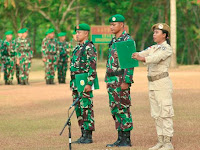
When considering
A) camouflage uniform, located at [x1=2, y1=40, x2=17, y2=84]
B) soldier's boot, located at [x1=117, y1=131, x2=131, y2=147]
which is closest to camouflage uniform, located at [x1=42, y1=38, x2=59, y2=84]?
camouflage uniform, located at [x1=2, y1=40, x2=17, y2=84]

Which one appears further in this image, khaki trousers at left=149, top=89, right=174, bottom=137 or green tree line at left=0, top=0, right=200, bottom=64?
green tree line at left=0, top=0, right=200, bottom=64

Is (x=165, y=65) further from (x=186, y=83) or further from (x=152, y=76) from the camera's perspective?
(x=186, y=83)

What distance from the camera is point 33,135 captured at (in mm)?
11172

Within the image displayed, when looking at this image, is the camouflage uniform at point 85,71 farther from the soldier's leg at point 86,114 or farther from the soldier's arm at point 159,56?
the soldier's arm at point 159,56

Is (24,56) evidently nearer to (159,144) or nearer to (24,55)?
(24,55)

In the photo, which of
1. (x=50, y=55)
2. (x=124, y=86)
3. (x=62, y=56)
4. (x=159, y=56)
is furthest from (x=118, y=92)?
(x=62, y=56)

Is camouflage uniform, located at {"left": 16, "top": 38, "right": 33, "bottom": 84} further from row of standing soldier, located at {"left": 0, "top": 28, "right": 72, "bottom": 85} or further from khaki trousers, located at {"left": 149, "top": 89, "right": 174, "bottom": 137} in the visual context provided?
khaki trousers, located at {"left": 149, "top": 89, "right": 174, "bottom": 137}

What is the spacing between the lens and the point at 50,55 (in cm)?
2567

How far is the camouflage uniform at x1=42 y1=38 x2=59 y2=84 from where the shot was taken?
83.0 ft

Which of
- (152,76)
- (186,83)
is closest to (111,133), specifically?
(152,76)

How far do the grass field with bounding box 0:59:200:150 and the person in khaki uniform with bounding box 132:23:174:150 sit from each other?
1.33ft

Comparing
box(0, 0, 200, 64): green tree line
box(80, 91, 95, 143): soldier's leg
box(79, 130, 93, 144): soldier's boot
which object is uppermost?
box(0, 0, 200, 64): green tree line

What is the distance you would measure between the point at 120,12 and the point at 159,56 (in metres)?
36.2

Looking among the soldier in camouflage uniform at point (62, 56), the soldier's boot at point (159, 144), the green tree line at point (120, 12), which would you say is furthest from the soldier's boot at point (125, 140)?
the green tree line at point (120, 12)
